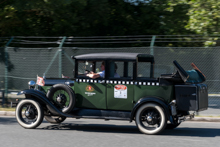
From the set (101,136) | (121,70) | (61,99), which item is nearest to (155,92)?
(121,70)

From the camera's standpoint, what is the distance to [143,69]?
26.3 feet

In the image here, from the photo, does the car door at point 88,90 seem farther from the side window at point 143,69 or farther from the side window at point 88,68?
the side window at point 143,69

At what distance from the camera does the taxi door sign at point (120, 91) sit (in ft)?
24.7

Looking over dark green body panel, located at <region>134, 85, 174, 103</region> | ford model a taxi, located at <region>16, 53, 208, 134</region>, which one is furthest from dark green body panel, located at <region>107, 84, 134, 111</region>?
dark green body panel, located at <region>134, 85, 174, 103</region>

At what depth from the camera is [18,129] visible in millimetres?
7977

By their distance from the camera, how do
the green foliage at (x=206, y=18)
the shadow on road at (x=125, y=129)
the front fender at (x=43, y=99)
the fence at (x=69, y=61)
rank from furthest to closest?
1. the green foliage at (x=206, y=18)
2. the fence at (x=69, y=61)
3. the front fender at (x=43, y=99)
4. the shadow on road at (x=125, y=129)

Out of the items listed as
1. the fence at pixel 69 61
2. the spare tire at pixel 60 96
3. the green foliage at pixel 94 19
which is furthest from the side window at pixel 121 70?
the green foliage at pixel 94 19

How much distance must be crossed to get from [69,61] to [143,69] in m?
4.38

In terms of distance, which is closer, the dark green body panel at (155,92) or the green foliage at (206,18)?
the dark green body panel at (155,92)

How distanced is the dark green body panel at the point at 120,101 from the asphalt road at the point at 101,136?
22.6 inches

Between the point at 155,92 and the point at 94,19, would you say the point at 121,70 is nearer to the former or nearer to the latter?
the point at 155,92

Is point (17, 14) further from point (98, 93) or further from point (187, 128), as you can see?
point (187, 128)

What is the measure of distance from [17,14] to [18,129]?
7755 millimetres

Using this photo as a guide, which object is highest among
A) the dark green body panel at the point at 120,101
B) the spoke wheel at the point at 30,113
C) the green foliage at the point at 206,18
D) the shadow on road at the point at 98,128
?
the green foliage at the point at 206,18
